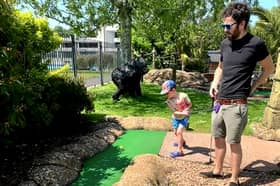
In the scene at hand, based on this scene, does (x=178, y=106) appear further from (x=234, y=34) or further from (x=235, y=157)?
(x=234, y=34)

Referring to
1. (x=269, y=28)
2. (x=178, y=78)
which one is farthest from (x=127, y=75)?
(x=269, y=28)

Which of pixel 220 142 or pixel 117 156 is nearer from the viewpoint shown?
pixel 220 142

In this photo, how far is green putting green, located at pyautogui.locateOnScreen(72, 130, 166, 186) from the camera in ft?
15.9

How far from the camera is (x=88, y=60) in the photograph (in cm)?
1622

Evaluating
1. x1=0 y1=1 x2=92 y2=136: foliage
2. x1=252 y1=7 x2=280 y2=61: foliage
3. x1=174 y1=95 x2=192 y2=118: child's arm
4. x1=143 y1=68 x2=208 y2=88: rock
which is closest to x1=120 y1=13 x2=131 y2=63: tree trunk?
x1=0 y1=1 x2=92 y2=136: foliage

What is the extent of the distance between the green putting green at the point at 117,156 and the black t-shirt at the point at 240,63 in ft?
6.01

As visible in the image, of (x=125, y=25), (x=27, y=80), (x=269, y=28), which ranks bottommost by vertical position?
(x=27, y=80)

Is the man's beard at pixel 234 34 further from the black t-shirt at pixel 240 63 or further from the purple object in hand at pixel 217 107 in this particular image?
the purple object in hand at pixel 217 107

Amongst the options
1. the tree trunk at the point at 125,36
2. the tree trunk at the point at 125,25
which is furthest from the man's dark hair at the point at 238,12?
the tree trunk at the point at 125,36

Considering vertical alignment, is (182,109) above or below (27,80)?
below

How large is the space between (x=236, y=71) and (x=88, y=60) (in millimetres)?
12553

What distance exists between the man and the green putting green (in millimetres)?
1587

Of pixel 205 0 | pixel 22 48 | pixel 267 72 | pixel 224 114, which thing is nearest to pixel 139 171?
pixel 224 114

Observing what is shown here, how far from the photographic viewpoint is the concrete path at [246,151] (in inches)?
210
